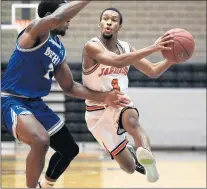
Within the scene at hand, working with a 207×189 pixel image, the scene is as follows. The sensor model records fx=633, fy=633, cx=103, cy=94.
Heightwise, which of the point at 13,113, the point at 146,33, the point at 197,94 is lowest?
the point at 197,94

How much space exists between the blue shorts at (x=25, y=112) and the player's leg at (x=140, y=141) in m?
0.62

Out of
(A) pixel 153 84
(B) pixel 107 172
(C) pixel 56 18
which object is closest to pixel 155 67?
(C) pixel 56 18

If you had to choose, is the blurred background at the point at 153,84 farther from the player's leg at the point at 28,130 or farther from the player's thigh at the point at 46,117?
the player's leg at the point at 28,130

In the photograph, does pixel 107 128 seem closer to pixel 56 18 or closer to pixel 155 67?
pixel 155 67

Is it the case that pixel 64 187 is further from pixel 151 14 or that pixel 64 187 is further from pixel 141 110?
pixel 151 14

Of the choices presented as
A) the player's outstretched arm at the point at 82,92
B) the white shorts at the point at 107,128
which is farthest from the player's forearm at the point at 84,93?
the white shorts at the point at 107,128

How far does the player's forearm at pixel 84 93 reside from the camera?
19.6 feet

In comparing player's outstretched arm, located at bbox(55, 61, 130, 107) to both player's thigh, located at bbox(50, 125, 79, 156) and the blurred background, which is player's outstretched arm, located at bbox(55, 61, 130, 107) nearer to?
player's thigh, located at bbox(50, 125, 79, 156)

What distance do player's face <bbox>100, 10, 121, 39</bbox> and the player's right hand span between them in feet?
2.30

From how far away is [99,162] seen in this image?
1027 cm

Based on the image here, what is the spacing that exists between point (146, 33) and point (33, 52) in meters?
7.42

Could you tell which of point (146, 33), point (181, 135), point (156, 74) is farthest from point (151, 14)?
point (156, 74)

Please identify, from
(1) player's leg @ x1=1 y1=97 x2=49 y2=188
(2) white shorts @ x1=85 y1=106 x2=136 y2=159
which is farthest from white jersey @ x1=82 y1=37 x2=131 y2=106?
(1) player's leg @ x1=1 y1=97 x2=49 y2=188

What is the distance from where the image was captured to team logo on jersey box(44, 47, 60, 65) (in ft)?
18.0
